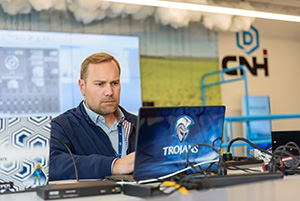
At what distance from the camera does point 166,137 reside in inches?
48.7

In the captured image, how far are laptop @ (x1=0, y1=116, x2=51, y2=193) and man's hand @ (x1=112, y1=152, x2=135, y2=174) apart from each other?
0.30m

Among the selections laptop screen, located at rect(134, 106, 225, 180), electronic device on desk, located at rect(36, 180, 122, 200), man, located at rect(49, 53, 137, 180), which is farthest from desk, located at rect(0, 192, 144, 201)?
man, located at rect(49, 53, 137, 180)

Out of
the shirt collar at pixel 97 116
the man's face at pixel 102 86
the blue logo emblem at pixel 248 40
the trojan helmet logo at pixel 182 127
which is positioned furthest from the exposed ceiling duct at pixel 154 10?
the trojan helmet logo at pixel 182 127

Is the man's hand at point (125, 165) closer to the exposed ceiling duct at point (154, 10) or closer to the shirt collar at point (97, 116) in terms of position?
the shirt collar at point (97, 116)

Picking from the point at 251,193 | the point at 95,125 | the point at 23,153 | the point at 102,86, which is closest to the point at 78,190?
the point at 23,153

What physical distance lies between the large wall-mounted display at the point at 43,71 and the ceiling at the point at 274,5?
69.6 inches

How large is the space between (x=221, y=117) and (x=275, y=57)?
15.5 feet

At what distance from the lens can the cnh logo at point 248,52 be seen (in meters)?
5.45

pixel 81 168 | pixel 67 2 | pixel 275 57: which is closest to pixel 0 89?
pixel 67 2

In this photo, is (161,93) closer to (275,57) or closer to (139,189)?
(275,57)

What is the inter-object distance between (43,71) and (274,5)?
3211 millimetres

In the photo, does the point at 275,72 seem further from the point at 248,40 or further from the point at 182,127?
the point at 182,127

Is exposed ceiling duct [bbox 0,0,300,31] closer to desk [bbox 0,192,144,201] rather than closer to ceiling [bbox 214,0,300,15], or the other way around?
ceiling [bbox 214,0,300,15]

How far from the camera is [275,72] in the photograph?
5.76m
